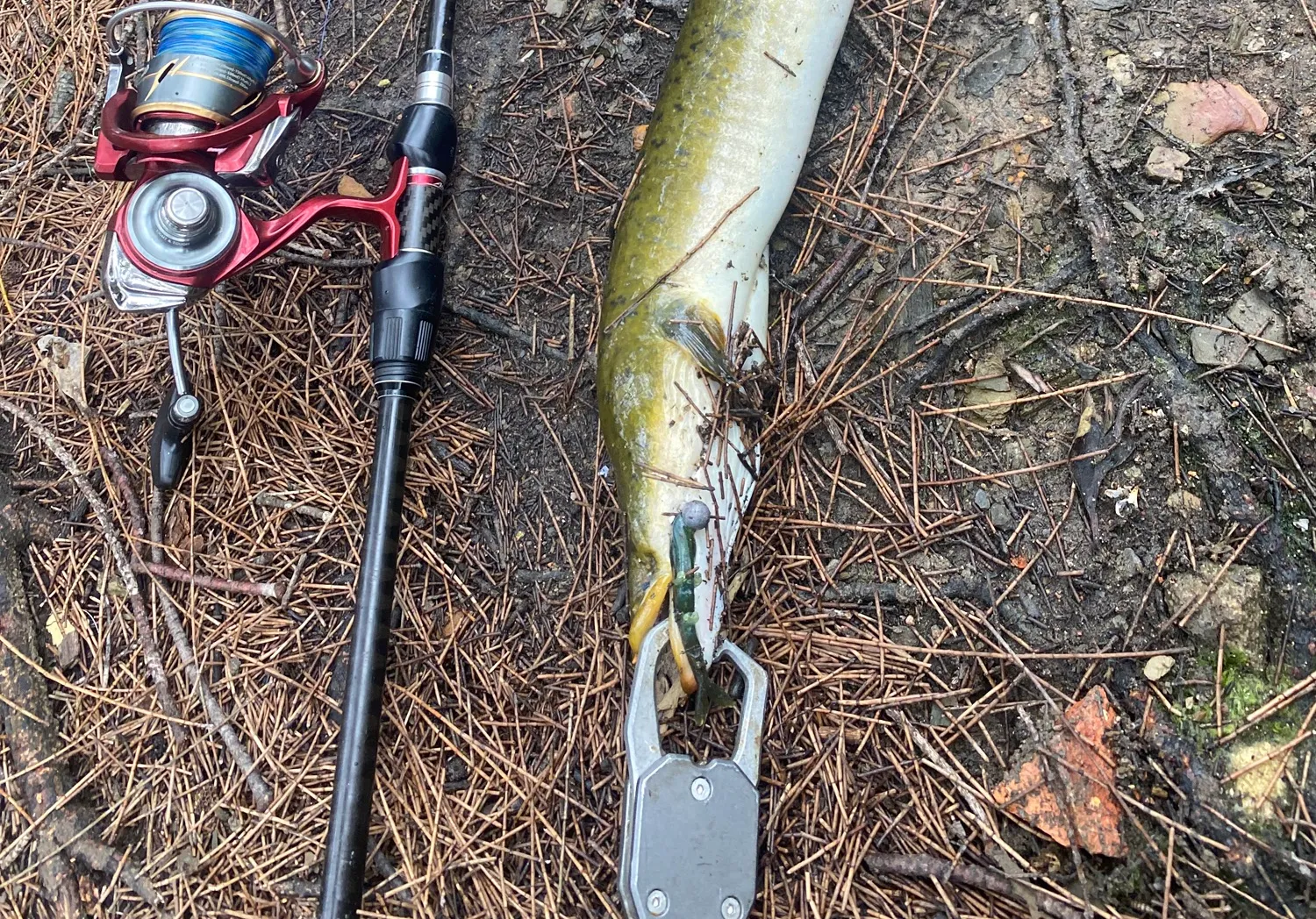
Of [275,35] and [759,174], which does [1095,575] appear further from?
[275,35]

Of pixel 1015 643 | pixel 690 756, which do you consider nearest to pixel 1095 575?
pixel 1015 643

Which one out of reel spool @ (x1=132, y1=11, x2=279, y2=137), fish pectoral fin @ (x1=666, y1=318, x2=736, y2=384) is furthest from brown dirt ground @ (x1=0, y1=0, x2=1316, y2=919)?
reel spool @ (x1=132, y1=11, x2=279, y2=137)

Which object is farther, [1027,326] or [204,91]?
[1027,326]

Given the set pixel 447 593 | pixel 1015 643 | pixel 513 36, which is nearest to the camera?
pixel 1015 643

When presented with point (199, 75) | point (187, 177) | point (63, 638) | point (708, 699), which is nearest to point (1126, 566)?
point (708, 699)

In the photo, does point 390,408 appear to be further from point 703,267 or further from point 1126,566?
point 1126,566

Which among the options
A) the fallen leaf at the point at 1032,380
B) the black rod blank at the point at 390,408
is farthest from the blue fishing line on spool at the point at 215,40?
the fallen leaf at the point at 1032,380

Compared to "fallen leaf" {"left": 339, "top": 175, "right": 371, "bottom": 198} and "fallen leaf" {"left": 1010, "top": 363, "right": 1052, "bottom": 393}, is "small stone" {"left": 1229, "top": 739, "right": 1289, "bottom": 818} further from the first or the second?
"fallen leaf" {"left": 339, "top": 175, "right": 371, "bottom": 198}
